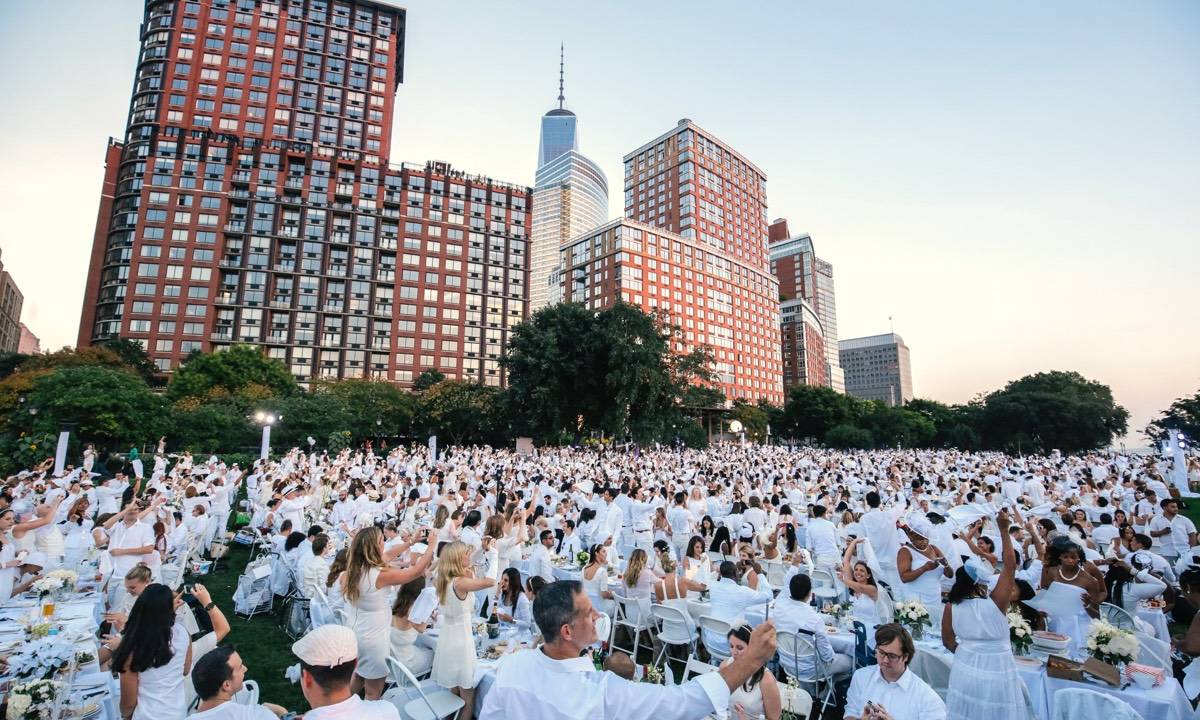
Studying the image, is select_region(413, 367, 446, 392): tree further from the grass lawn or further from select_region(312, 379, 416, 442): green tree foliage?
the grass lawn

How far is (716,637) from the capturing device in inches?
242

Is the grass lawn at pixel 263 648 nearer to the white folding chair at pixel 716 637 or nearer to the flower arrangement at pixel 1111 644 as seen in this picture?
the white folding chair at pixel 716 637

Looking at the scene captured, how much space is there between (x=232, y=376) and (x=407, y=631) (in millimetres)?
56770

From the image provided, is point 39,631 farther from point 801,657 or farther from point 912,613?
point 912,613

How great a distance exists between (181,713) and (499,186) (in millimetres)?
88714

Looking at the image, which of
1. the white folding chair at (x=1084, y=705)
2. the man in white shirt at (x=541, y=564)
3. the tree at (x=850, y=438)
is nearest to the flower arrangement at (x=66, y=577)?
the man in white shirt at (x=541, y=564)

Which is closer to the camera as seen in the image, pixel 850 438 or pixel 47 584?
pixel 47 584

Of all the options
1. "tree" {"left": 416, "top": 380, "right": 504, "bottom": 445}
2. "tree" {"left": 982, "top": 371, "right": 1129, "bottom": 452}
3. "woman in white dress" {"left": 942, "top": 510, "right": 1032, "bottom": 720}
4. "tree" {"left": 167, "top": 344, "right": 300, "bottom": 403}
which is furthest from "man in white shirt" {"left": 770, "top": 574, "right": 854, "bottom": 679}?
"tree" {"left": 982, "top": 371, "right": 1129, "bottom": 452}

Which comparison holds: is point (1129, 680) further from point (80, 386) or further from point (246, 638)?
point (80, 386)

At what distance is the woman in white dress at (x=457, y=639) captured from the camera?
14.8 ft

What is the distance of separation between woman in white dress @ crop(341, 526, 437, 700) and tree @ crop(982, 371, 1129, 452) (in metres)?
74.8

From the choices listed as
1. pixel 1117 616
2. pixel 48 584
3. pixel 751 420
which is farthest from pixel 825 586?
pixel 751 420

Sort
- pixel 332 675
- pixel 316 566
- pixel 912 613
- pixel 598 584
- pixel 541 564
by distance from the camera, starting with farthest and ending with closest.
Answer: pixel 541 564
pixel 598 584
pixel 316 566
pixel 912 613
pixel 332 675

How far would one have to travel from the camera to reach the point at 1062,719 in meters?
4.03
